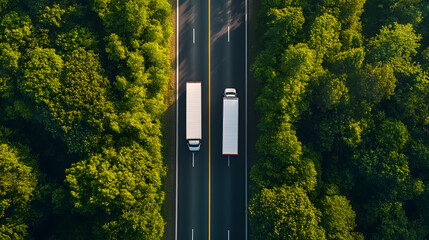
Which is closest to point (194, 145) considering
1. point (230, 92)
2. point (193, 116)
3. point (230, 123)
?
point (193, 116)

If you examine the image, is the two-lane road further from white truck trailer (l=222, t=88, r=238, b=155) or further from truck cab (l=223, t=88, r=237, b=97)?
white truck trailer (l=222, t=88, r=238, b=155)

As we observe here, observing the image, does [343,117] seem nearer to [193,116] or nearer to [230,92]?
[230,92]

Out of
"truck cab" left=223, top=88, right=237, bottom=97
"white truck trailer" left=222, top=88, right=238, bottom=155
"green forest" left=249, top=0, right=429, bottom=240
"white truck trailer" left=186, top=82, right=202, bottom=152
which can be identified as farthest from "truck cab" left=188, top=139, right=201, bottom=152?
"green forest" left=249, top=0, right=429, bottom=240

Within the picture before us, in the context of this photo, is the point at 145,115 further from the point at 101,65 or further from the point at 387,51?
the point at 387,51

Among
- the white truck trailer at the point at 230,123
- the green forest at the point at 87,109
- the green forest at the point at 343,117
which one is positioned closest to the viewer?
the green forest at the point at 87,109

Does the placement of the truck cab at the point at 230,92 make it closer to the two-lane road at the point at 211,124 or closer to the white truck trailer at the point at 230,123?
the white truck trailer at the point at 230,123

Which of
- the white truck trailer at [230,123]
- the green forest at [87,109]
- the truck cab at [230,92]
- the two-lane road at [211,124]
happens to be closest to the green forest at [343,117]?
the white truck trailer at [230,123]
